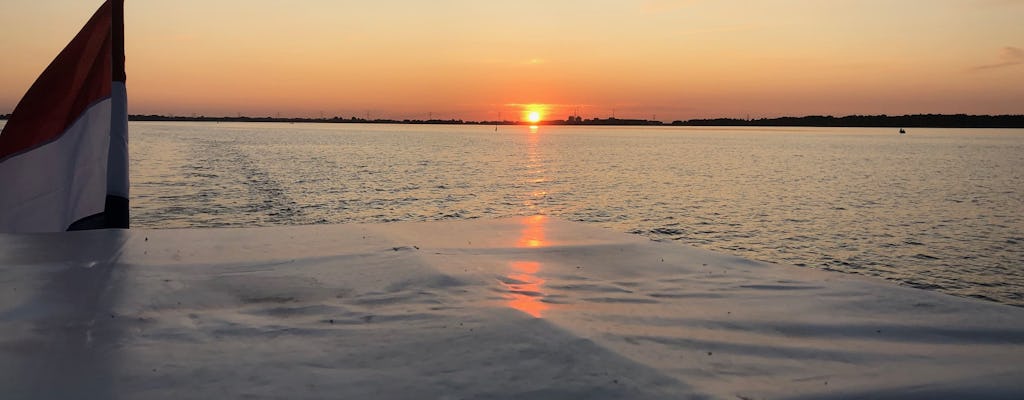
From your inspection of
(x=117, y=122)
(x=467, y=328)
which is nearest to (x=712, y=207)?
(x=117, y=122)

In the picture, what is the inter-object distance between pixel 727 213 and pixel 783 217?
7.49 feet

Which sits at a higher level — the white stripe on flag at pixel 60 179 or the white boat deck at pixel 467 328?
the white stripe on flag at pixel 60 179

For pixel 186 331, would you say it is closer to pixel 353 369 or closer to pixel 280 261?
pixel 353 369

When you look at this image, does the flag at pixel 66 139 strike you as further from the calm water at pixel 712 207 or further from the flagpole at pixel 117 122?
the calm water at pixel 712 207

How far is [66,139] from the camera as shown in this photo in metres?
9.23

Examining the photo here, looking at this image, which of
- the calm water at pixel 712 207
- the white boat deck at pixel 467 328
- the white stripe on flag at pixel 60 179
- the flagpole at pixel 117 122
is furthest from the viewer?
the calm water at pixel 712 207

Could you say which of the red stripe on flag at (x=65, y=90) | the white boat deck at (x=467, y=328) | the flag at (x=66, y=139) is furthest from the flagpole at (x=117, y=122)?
the white boat deck at (x=467, y=328)

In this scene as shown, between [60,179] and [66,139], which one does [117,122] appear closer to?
[66,139]

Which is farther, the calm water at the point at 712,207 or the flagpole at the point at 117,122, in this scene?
the calm water at the point at 712,207

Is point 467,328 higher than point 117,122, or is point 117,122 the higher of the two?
point 117,122

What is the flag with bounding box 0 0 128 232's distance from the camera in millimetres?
9039

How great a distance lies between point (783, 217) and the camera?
29.2 metres

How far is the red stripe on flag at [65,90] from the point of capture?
9039 mm

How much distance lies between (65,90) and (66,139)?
2.12ft
